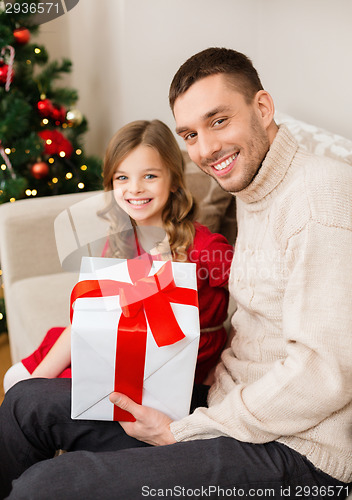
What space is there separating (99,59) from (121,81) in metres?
0.14

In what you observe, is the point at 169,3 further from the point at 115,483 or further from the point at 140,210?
the point at 115,483

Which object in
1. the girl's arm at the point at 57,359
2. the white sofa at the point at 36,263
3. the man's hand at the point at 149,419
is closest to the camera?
the man's hand at the point at 149,419

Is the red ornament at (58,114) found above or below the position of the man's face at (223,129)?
below

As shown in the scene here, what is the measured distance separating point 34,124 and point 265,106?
1250 mm

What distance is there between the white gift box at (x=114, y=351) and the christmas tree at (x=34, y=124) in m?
1.01

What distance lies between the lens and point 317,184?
0.78 m

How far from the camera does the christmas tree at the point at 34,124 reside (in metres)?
1.75

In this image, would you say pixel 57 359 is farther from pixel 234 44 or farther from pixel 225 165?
pixel 234 44

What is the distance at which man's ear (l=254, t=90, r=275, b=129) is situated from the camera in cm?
82

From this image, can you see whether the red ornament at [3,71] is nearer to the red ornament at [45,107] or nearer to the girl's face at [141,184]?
the red ornament at [45,107]

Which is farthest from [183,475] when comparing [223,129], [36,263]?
[36,263]

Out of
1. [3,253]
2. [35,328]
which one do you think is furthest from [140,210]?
[3,253]

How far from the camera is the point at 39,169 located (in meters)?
1.85
